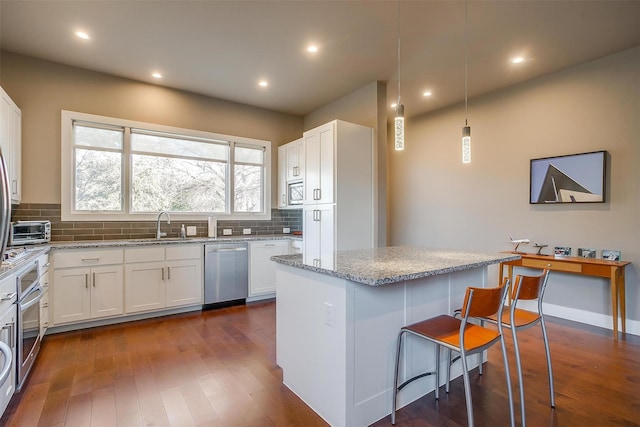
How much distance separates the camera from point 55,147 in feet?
11.7

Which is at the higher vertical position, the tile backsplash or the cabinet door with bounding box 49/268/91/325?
the tile backsplash

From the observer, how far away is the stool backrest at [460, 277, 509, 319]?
1.57 metres

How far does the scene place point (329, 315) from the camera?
1.79m

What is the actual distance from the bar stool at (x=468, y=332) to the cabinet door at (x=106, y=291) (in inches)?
121

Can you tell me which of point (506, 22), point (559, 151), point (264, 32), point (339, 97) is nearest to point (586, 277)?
point (559, 151)

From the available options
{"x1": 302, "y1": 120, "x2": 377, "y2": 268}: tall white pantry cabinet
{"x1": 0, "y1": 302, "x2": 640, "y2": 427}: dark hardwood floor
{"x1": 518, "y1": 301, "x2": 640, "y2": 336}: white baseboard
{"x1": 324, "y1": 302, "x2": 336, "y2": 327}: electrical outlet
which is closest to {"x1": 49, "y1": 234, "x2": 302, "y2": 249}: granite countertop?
{"x1": 302, "y1": 120, "x2": 377, "y2": 268}: tall white pantry cabinet

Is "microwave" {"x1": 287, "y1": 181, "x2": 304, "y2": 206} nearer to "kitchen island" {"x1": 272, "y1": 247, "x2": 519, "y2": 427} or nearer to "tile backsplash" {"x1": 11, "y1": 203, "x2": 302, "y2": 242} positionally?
"tile backsplash" {"x1": 11, "y1": 203, "x2": 302, "y2": 242}

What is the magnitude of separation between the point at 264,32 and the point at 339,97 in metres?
1.86

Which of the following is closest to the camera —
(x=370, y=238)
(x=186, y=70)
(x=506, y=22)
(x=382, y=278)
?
(x=382, y=278)

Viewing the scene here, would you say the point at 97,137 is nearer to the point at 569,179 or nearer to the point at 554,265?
the point at 554,265

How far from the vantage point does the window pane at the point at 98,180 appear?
12.2ft

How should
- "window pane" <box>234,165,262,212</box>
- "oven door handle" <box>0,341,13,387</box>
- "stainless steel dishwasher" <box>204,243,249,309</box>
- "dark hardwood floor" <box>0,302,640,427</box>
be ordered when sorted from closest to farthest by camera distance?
"oven door handle" <box>0,341,13,387</box> → "dark hardwood floor" <box>0,302,640,427</box> → "stainless steel dishwasher" <box>204,243,249,309</box> → "window pane" <box>234,165,262,212</box>

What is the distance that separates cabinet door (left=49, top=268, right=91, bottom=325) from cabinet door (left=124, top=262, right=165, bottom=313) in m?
0.36

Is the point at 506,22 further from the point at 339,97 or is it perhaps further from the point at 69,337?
the point at 69,337
